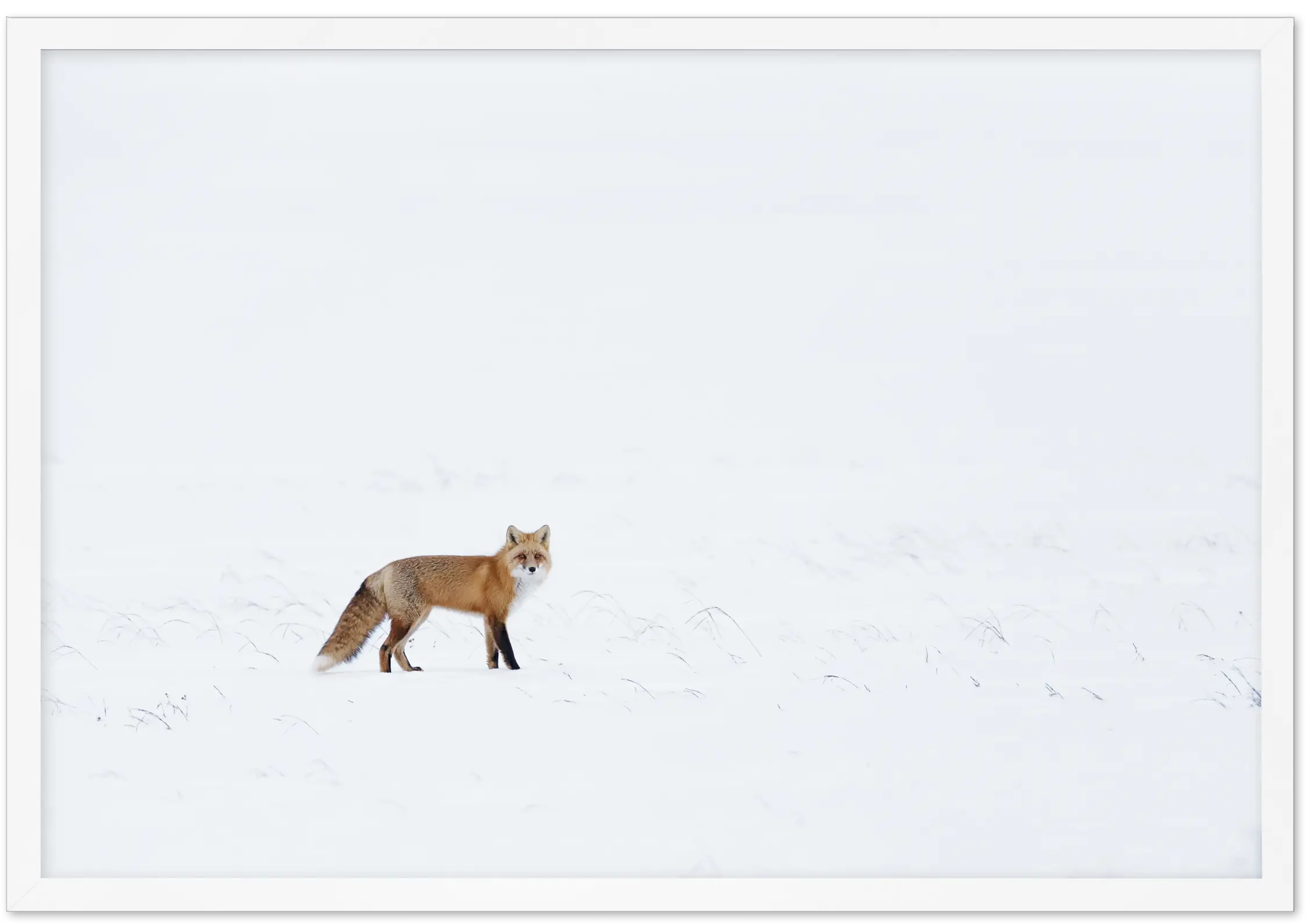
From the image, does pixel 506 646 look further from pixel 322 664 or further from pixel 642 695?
pixel 322 664

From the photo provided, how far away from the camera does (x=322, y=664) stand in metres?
2.50

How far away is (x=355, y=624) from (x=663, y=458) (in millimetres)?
1004

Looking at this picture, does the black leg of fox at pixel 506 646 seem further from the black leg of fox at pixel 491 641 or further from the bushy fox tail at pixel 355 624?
the bushy fox tail at pixel 355 624

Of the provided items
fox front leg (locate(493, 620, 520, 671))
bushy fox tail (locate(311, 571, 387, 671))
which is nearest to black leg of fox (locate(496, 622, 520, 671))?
fox front leg (locate(493, 620, 520, 671))

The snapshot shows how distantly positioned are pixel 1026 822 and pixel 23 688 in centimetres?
292

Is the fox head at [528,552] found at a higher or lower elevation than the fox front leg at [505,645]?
higher

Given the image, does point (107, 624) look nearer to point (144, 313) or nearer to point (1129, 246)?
point (144, 313)

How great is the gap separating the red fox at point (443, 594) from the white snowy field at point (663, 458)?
45 millimetres

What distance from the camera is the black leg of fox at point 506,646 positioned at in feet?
8.20

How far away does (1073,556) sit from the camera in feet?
8.30

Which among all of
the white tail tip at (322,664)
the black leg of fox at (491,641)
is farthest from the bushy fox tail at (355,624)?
the black leg of fox at (491,641)

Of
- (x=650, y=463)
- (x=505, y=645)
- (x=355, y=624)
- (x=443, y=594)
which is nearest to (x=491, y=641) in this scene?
(x=505, y=645)

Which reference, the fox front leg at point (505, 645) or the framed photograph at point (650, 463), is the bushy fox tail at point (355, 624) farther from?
the fox front leg at point (505, 645)

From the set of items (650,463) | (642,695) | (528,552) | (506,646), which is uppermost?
(650,463)
